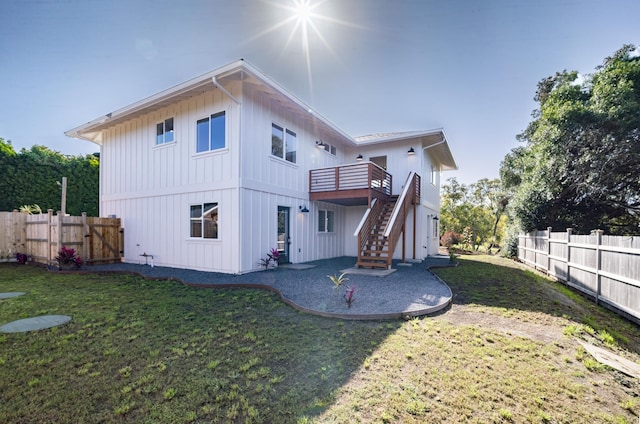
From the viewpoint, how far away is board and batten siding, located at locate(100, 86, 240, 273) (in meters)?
8.38

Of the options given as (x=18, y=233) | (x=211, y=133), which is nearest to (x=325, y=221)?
(x=211, y=133)

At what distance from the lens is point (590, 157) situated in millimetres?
10188

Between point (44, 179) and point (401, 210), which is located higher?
point (44, 179)

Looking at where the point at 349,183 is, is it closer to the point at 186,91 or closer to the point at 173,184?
the point at 186,91

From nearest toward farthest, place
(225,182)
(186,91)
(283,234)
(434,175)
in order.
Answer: (225,182)
(186,91)
(283,234)
(434,175)

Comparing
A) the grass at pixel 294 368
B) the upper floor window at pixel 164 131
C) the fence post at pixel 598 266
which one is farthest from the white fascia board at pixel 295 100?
the fence post at pixel 598 266

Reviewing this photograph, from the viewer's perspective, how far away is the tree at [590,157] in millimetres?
9500

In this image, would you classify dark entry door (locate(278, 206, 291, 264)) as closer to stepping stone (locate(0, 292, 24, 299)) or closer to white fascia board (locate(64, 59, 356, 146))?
white fascia board (locate(64, 59, 356, 146))

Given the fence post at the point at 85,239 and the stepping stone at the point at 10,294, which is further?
the fence post at the point at 85,239

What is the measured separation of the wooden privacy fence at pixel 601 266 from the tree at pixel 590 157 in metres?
3.56

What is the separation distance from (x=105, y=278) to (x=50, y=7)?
8627mm

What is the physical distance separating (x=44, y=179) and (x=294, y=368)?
1642 centimetres

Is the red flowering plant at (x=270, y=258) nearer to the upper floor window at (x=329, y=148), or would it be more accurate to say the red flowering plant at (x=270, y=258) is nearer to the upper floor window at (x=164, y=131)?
the upper floor window at (x=329, y=148)

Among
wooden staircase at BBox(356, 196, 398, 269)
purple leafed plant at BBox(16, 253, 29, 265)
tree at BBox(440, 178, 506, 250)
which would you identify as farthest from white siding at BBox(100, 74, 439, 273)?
tree at BBox(440, 178, 506, 250)
